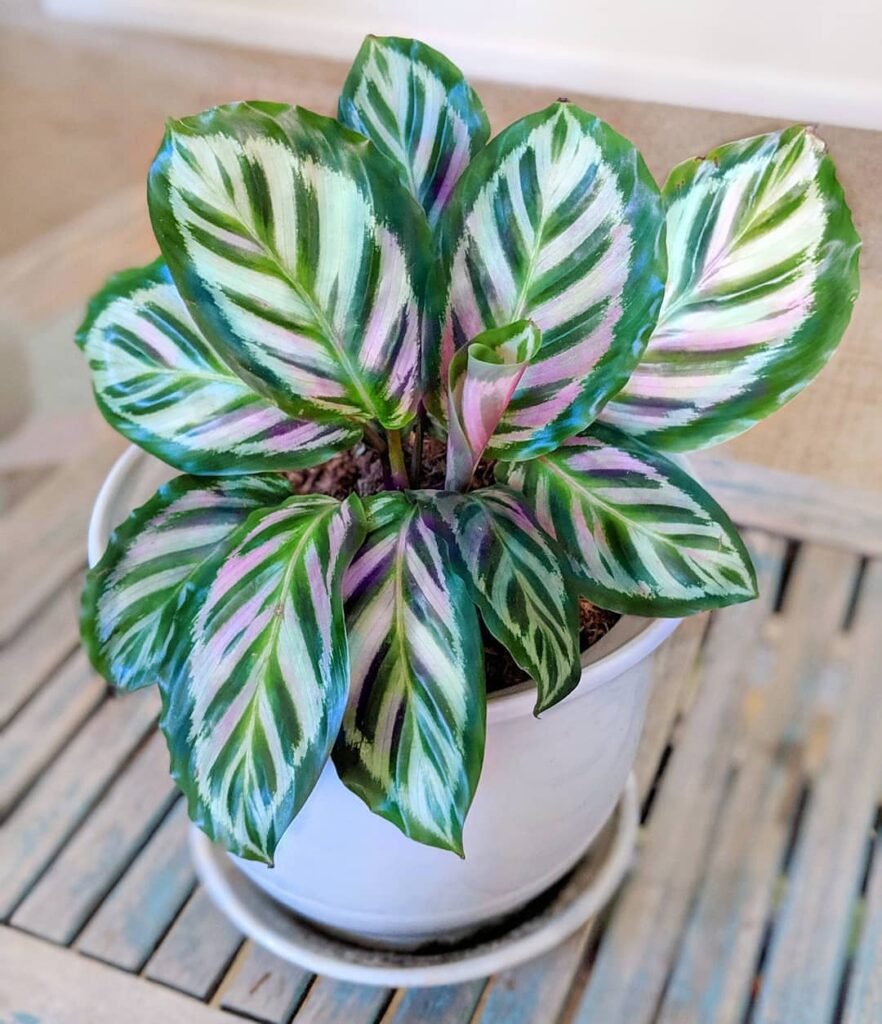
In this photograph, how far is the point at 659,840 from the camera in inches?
25.8

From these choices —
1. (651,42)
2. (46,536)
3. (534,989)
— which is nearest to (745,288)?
(651,42)

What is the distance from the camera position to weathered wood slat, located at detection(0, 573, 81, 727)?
2.44ft

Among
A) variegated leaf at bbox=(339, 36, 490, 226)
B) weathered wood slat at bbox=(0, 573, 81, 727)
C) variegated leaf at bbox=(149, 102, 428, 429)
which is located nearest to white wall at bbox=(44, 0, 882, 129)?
variegated leaf at bbox=(339, 36, 490, 226)

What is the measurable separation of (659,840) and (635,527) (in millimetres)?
305

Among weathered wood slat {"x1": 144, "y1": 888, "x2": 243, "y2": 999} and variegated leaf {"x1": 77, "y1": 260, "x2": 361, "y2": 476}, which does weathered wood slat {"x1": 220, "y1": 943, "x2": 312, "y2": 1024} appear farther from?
variegated leaf {"x1": 77, "y1": 260, "x2": 361, "y2": 476}

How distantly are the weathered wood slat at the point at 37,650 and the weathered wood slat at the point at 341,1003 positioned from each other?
0.31m

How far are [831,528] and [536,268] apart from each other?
53cm

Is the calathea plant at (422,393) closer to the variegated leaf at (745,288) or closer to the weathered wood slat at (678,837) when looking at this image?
the variegated leaf at (745,288)

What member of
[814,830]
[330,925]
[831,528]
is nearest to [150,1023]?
[330,925]

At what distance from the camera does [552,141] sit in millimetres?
372

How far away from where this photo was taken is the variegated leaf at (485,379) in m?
0.35

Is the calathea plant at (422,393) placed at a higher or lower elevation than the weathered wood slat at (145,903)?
higher

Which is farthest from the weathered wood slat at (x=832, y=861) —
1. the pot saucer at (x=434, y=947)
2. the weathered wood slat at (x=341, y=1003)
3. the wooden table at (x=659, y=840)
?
the weathered wood slat at (x=341, y=1003)

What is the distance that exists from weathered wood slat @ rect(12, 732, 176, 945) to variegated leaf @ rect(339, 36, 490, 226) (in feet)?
1.43
